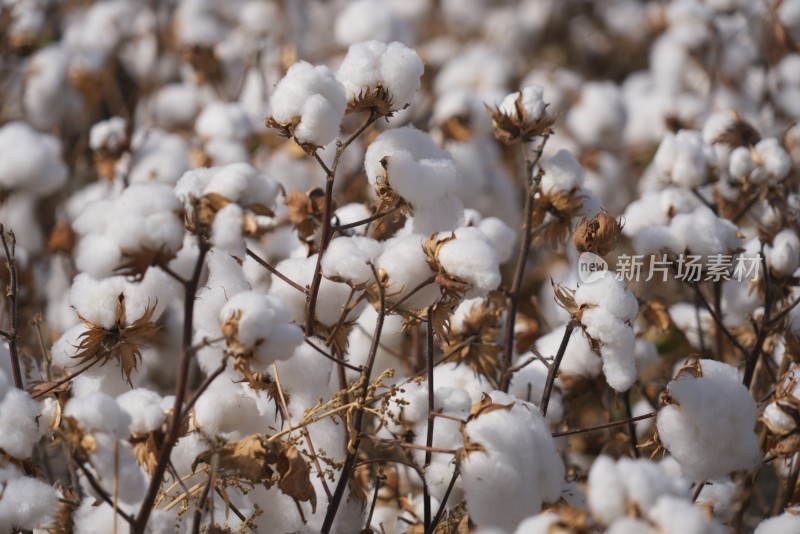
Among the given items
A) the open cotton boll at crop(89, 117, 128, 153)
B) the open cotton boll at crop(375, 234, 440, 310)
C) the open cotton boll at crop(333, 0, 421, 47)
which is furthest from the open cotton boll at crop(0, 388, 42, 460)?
the open cotton boll at crop(333, 0, 421, 47)

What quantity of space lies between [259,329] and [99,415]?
0.59ft

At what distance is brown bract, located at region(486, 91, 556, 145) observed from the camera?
1638 millimetres

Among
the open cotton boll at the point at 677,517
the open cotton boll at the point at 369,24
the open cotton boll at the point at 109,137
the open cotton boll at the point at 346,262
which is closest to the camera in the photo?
the open cotton boll at the point at 677,517

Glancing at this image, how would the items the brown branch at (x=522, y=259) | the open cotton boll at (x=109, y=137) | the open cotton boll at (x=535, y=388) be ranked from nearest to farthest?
the brown branch at (x=522, y=259), the open cotton boll at (x=535, y=388), the open cotton boll at (x=109, y=137)

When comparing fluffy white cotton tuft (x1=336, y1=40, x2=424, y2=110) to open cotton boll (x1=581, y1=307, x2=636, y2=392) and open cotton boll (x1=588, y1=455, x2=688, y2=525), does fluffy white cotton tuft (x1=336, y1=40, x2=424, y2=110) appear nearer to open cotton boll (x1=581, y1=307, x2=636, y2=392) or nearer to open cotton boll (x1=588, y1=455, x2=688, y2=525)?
open cotton boll (x1=581, y1=307, x2=636, y2=392)

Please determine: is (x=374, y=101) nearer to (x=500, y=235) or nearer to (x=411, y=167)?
(x=411, y=167)

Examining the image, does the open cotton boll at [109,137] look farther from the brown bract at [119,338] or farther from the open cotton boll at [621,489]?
the open cotton boll at [621,489]

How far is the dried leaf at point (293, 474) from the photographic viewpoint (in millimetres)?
1216

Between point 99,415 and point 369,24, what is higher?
point 369,24

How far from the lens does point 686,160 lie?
6.50 feet

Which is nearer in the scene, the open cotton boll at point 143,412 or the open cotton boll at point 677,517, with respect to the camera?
the open cotton boll at point 677,517

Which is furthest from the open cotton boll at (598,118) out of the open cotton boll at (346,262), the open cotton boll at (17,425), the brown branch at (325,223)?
the open cotton boll at (17,425)

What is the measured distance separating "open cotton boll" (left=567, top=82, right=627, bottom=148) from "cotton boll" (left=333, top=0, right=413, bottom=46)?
0.71m

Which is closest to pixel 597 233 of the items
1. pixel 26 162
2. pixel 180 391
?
pixel 180 391
